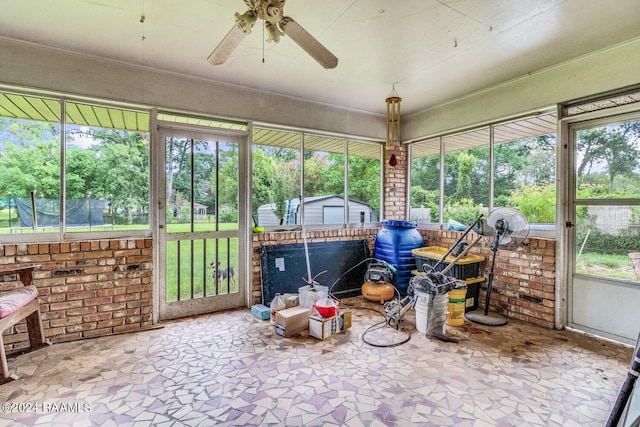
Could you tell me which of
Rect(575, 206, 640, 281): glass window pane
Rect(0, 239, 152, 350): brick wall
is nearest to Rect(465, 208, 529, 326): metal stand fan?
Rect(575, 206, 640, 281): glass window pane

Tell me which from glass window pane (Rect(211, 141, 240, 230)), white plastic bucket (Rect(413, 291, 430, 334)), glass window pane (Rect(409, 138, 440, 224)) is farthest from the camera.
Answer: glass window pane (Rect(409, 138, 440, 224))

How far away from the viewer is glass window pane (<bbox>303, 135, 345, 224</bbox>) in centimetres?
465

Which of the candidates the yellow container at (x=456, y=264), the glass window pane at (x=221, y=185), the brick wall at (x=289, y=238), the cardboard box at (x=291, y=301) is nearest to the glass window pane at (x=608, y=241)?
the yellow container at (x=456, y=264)

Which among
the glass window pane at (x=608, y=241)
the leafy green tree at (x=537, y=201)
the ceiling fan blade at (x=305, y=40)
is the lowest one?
the glass window pane at (x=608, y=241)

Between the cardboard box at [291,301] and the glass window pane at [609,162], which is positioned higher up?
the glass window pane at [609,162]

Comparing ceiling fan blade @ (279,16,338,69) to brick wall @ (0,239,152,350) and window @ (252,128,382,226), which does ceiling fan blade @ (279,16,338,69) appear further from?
brick wall @ (0,239,152,350)

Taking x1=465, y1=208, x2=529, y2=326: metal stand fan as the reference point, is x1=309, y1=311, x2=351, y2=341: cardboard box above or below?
below

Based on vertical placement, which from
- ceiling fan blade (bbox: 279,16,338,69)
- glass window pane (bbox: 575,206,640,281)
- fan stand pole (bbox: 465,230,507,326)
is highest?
ceiling fan blade (bbox: 279,16,338,69)

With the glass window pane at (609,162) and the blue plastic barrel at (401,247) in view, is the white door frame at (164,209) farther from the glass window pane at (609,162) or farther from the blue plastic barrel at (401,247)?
the glass window pane at (609,162)

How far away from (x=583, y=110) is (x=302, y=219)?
349 centimetres

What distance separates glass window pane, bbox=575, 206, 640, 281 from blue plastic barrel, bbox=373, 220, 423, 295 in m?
1.83

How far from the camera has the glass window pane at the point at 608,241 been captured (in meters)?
2.98

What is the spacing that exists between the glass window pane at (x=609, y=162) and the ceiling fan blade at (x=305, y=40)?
295 centimetres

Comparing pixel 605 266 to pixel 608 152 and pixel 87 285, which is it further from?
pixel 87 285
